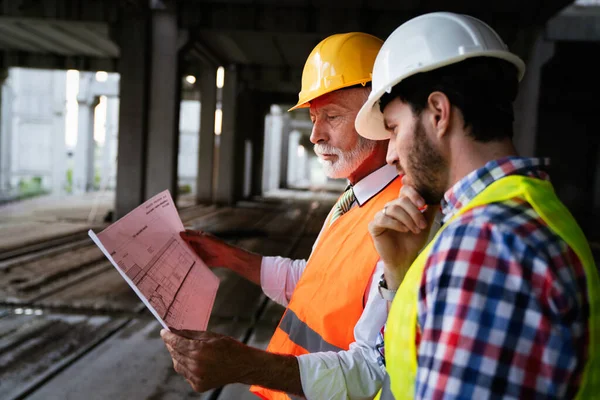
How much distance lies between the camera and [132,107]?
1216cm

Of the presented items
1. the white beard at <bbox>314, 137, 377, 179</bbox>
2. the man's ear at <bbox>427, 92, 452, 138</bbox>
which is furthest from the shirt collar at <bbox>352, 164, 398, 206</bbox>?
the man's ear at <bbox>427, 92, 452, 138</bbox>

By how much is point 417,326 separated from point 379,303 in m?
0.53

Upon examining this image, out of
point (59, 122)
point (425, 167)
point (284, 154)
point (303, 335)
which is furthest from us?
point (284, 154)

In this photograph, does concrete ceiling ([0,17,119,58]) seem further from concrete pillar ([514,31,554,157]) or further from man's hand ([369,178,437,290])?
man's hand ([369,178,437,290])

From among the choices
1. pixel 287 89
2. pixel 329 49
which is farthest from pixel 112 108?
pixel 329 49

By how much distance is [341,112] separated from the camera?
223cm

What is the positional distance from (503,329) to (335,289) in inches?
34.3

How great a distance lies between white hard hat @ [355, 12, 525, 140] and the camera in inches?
48.2

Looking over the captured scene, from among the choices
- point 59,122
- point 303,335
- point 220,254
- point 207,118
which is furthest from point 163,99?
point 59,122

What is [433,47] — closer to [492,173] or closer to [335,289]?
[492,173]

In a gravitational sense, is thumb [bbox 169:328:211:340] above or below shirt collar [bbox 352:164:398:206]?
below

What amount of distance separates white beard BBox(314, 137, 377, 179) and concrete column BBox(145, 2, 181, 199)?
10811 millimetres

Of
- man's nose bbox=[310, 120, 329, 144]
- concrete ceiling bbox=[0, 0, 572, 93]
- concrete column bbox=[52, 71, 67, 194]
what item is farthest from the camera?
concrete column bbox=[52, 71, 67, 194]

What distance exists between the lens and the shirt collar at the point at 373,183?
6.40 ft
